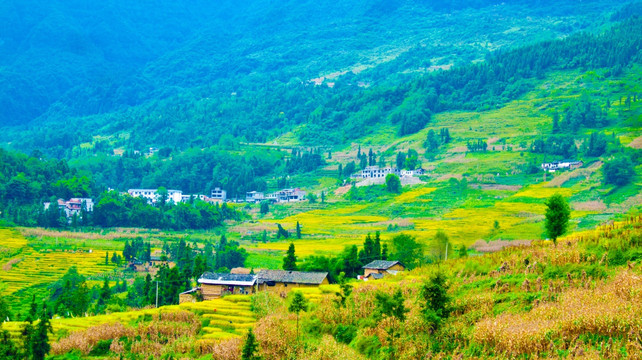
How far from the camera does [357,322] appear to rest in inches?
1198

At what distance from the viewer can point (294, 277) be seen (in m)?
48.9

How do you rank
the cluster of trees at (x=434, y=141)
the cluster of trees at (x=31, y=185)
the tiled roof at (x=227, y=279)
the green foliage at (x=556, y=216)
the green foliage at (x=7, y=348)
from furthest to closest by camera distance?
the cluster of trees at (x=434, y=141) < the cluster of trees at (x=31, y=185) < the tiled roof at (x=227, y=279) < the green foliage at (x=7, y=348) < the green foliage at (x=556, y=216)

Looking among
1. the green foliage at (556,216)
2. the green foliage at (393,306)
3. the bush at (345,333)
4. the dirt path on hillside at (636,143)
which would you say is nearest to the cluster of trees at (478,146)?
the dirt path on hillside at (636,143)

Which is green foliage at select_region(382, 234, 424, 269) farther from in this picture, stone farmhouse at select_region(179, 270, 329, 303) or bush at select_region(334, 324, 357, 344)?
bush at select_region(334, 324, 357, 344)

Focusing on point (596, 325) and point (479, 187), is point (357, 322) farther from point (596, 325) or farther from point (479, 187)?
point (479, 187)

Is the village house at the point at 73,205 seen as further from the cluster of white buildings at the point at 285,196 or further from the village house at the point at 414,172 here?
the village house at the point at 414,172

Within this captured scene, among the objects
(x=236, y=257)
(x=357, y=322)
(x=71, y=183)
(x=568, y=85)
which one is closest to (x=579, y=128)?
(x=568, y=85)

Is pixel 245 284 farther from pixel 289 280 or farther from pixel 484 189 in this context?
pixel 484 189

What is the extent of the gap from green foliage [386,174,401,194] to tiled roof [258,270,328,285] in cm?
6074

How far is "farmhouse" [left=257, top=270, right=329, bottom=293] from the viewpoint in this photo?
4797 centimetres

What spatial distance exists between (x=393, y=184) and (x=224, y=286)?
64.9m

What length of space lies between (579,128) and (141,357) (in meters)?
107

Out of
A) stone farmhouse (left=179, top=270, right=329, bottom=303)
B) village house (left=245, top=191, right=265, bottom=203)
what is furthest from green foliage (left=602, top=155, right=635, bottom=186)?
village house (left=245, top=191, right=265, bottom=203)

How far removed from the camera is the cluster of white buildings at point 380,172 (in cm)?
11762
